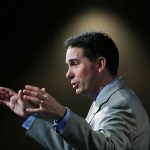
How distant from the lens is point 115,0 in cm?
206

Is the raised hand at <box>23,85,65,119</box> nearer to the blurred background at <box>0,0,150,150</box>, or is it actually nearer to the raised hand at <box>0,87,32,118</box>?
the raised hand at <box>0,87,32,118</box>

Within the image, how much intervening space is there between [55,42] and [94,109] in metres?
1.04

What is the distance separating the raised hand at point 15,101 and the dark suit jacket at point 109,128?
0.27ft

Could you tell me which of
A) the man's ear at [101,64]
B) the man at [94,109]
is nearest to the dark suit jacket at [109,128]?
the man at [94,109]

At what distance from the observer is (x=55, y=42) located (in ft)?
6.88

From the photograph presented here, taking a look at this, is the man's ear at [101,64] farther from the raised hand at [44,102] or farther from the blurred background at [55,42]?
the blurred background at [55,42]

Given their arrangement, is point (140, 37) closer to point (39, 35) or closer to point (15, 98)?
point (39, 35)

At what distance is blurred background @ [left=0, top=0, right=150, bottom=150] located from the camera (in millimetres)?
2008

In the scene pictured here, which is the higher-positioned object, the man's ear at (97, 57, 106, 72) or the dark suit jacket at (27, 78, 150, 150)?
the man's ear at (97, 57, 106, 72)

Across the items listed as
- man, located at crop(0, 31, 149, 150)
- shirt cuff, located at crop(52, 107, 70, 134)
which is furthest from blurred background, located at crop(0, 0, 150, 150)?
shirt cuff, located at crop(52, 107, 70, 134)

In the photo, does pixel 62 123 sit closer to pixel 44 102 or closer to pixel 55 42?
pixel 44 102

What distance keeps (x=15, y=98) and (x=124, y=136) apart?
321mm

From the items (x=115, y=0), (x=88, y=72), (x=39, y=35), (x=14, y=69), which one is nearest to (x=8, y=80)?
(x=14, y=69)

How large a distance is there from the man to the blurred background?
0.76m
